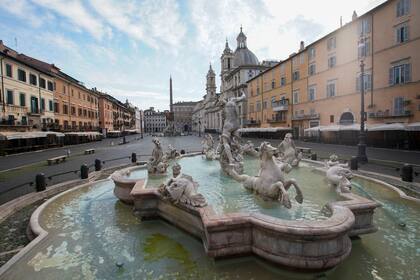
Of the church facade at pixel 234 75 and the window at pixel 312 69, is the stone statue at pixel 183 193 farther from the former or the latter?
the church facade at pixel 234 75

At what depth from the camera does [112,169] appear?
1261cm

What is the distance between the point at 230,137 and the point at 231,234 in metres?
6.36

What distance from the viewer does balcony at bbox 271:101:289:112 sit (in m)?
41.5

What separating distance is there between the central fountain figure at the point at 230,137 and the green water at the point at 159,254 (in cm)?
413

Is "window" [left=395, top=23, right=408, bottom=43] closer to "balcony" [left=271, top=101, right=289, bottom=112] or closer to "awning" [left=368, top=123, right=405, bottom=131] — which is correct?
"awning" [left=368, top=123, right=405, bottom=131]

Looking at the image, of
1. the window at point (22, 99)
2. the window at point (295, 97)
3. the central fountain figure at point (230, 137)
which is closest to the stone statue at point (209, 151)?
the central fountain figure at point (230, 137)

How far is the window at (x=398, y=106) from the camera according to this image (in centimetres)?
2297

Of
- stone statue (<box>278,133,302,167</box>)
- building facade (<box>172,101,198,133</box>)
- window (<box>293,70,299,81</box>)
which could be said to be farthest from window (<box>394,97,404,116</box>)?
building facade (<box>172,101,198,133</box>)

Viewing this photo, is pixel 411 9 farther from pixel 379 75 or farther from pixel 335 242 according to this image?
pixel 335 242

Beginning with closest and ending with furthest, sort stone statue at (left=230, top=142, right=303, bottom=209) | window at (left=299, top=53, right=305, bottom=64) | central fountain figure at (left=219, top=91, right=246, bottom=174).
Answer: stone statue at (left=230, top=142, right=303, bottom=209) < central fountain figure at (left=219, top=91, right=246, bottom=174) < window at (left=299, top=53, right=305, bottom=64)

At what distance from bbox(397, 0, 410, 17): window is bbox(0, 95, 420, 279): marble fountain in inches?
952

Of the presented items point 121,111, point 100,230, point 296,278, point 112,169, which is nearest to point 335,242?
point 296,278

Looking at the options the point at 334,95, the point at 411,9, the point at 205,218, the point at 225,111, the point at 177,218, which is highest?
the point at 411,9

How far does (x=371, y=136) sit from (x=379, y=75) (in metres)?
6.28
